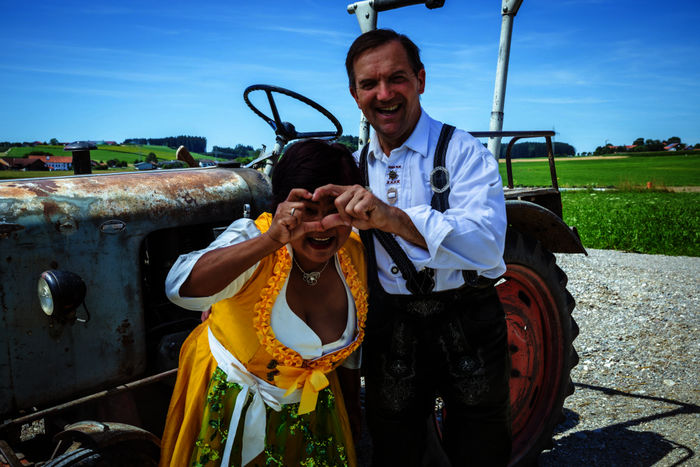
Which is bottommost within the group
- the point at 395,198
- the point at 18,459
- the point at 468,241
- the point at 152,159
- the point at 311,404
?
the point at 18,459

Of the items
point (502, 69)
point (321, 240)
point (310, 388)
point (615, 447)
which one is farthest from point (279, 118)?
point (615, 447)

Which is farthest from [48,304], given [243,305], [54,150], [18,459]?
[54,150]

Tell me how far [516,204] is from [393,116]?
1.05 m

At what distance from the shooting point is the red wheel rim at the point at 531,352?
8.90 feet

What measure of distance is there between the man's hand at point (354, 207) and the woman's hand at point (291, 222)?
1.6 inches

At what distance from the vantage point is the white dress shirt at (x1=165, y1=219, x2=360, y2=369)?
142 centimetres

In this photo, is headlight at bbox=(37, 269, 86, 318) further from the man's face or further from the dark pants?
the man's face

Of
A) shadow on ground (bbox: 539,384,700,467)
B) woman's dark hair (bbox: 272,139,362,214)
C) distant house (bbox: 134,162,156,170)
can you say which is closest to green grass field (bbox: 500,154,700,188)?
shadow on ground (bbox: 539,384,700,467)

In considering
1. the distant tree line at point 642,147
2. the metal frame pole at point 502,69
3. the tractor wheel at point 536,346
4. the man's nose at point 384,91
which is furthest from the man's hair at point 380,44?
the distant tree line at point 642,147

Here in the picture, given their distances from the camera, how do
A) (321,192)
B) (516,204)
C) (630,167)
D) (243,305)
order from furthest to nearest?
(630,167) → (516,204) → (243,305) → (321,192)

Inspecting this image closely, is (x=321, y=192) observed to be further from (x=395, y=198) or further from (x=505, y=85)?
(x=505, y=85)

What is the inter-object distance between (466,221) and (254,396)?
80cm

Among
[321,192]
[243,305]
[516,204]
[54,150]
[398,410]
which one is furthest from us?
[54,150]

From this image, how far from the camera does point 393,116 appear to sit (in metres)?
1.83
